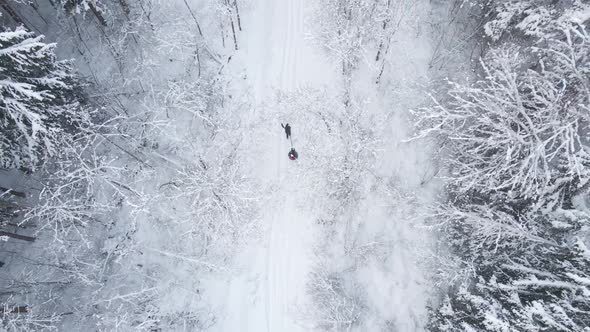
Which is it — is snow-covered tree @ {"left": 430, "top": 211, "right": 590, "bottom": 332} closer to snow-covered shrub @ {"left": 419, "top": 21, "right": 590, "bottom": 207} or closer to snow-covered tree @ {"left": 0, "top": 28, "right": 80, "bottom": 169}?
snow-covered shrub @ {"left": 419, "top": 21, "right": 590, "bottom": 207}

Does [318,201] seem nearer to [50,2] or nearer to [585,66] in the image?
[585,66]

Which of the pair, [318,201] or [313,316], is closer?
[313,316]

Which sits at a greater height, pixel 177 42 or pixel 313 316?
pixel 177 42

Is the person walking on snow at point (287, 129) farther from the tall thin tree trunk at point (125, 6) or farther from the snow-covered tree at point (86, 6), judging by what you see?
the snow-covered tree at point (86, 6)

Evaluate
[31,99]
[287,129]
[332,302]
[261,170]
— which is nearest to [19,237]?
[31,99]

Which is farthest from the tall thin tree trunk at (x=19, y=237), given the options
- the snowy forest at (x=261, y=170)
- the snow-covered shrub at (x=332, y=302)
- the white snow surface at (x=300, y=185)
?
the snow-covered shrub at (x=332, y=302)

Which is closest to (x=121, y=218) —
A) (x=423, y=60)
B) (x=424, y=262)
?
(x=424, y=262)

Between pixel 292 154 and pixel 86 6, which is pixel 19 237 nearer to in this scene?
pixel 86 6
